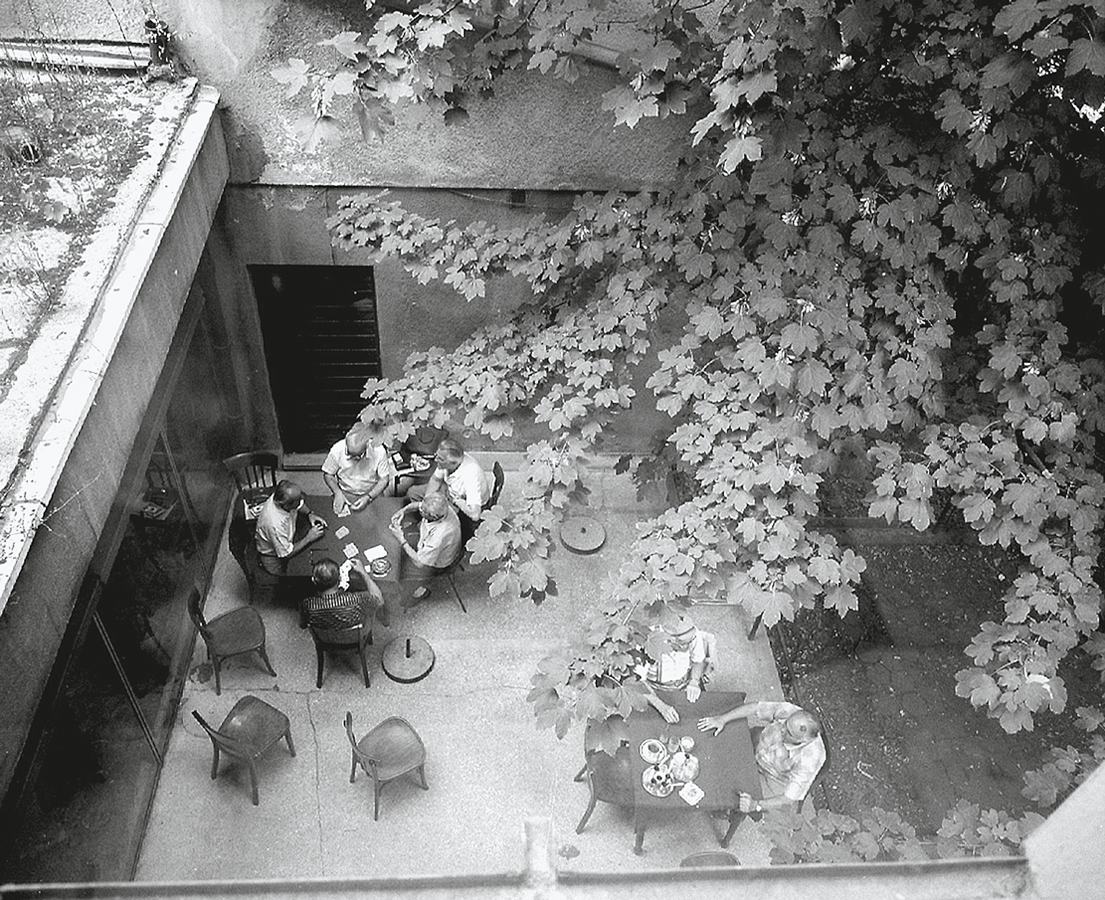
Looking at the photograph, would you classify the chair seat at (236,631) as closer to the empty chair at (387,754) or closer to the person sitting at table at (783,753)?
the empty chair at (387,754)

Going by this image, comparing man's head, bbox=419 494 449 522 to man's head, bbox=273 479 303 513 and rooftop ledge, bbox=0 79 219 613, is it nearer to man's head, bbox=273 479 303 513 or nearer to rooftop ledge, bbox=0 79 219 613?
man's head, bbox=273 479 303 513

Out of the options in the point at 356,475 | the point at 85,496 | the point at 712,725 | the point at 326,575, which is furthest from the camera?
the point at 356,475

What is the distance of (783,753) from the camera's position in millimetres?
6328

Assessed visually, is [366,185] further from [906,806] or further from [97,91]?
[906,806]

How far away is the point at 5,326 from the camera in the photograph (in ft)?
15.6

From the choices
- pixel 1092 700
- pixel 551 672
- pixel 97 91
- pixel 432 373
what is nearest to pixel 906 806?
pixel 1092 700

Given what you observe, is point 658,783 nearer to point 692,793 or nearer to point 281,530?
point 692,793

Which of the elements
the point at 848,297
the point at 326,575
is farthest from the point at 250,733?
the point at 848,297

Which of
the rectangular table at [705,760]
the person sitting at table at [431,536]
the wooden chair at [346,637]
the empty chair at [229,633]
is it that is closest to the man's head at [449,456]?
the person sitting at table at [431,536]

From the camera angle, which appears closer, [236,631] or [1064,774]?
[1064,774]

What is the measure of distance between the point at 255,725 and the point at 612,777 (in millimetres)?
2787

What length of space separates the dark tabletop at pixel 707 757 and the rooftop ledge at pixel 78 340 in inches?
161

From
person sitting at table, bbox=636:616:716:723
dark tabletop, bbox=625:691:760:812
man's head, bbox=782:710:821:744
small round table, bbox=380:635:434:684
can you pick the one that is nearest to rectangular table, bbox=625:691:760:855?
dark tabletop, bbox=625:691:760:812

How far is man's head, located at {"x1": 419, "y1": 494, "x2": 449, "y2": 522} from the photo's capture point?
7.15 m
